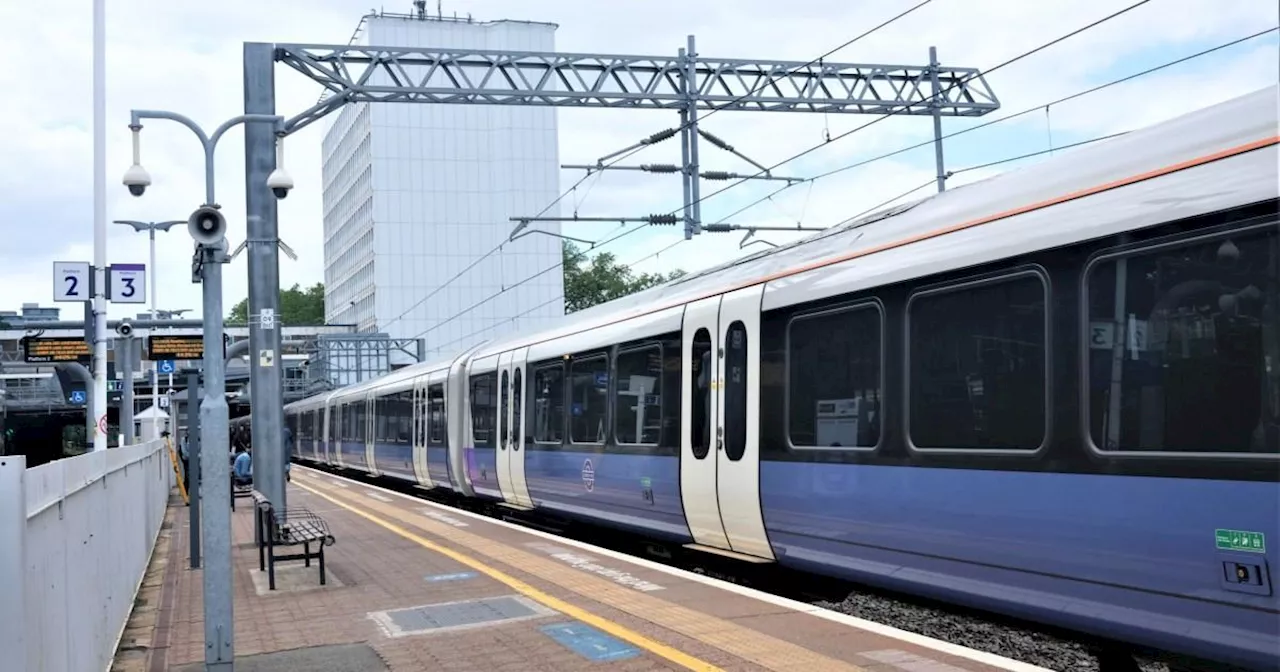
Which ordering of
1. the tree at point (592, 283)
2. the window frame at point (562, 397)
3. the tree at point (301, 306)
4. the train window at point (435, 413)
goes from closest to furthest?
the window frame at point (562, 397), the train window at point (435, 413), the tree at point (592, 283), the tree at point (301, 306)

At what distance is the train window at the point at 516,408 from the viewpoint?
17117 mm

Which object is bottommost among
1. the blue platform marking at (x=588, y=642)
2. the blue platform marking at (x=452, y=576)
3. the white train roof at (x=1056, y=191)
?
the blue platform marking at (x=452, y=576)

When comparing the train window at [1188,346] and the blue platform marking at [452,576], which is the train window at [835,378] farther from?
the blue platform marking at [452,576]

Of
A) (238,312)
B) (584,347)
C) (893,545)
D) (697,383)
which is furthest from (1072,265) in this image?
(238,312)

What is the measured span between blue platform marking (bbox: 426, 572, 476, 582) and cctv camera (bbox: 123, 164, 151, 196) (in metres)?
5.15

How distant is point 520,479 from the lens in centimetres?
1711

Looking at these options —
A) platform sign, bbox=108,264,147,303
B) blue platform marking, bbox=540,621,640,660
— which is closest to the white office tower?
platform sign, bbox=108,264,147,303

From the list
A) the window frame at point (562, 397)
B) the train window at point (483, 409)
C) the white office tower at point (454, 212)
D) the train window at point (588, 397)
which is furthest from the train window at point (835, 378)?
the white office tower at point (454, 212)

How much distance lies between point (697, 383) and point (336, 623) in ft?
12.7

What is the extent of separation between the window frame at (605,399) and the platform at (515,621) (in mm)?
1380

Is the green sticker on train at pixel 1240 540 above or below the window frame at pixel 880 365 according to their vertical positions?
below

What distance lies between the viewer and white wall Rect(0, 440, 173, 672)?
459cm

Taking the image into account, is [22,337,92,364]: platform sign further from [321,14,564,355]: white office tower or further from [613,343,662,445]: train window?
[321,14,564,355]: white office tower

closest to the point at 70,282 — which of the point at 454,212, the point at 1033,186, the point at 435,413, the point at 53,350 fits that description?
the point at 53,350
